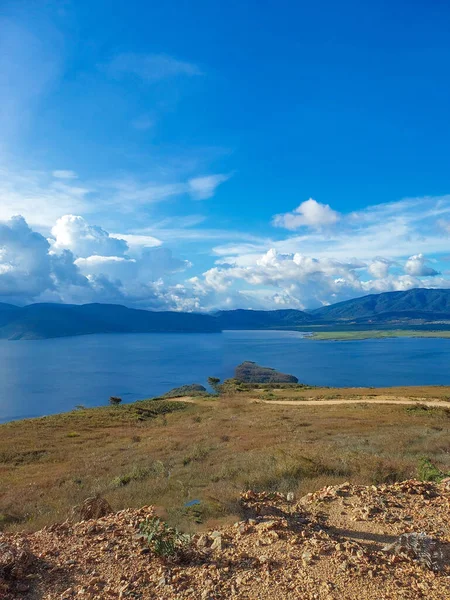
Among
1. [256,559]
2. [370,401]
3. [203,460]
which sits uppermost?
[256,559]

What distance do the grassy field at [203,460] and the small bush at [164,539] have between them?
1170 mm

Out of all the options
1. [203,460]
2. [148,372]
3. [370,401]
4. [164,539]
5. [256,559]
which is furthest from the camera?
[148,372]

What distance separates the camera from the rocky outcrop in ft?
307

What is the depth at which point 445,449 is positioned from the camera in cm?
1415

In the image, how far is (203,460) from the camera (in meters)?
14.5

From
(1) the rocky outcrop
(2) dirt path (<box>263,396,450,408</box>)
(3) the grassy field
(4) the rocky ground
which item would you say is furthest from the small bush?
(1) the rocky outcrop

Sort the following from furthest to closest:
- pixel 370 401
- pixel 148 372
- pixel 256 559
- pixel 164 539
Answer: pixel 148 372 → pixel 370 401 → pixel 164 539 → pixel 256 559

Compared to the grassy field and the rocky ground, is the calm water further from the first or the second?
the rocky ground

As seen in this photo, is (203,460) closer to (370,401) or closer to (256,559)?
(256,559)

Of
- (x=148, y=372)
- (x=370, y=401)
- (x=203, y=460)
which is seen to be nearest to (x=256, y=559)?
(x=203, y=460)

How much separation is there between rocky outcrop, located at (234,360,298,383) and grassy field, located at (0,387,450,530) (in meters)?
65.8

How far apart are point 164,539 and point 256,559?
1.43 meters

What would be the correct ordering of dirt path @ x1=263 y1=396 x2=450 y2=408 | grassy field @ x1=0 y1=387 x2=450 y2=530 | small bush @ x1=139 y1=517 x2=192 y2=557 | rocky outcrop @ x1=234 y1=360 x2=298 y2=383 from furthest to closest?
rocky outcrop @ x1=234 y1=360 x2=298 y2=383, dirt path @ x1=263 y1=396 x2=450 y2=408, grassy field @ x1=0 y1=387 x2=450 y2=530, small bush @ x1=139 y1=517 x2=192 y2=557

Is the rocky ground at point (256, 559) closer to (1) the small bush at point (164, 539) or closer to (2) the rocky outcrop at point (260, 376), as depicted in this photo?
(1) the small bush at point (164, 539)
